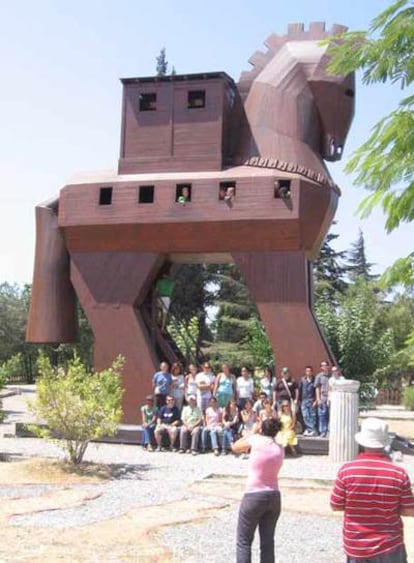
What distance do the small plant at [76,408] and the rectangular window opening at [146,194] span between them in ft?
16.5

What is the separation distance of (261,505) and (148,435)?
27.6ft

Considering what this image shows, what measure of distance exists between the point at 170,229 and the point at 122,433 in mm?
4247

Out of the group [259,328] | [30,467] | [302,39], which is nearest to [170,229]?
[302,39]

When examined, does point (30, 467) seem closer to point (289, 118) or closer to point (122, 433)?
point (122, 433)

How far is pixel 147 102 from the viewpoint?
52.7 ft

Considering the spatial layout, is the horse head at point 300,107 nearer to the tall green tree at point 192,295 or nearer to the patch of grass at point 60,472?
the patch of grass at point 60,472

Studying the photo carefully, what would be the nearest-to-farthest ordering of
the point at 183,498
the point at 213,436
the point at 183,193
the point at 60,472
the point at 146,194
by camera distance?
the point at 183,498
the point at 60,472
the point at 213,436
the point at 183,193
the point at 146,194

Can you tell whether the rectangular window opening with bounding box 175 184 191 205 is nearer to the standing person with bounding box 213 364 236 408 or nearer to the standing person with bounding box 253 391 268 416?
the standing person with bounding box 213 364 236 408

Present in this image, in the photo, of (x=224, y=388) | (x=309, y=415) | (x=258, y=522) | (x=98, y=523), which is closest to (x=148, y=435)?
(x=224, y=388)

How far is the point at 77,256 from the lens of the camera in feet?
51.8

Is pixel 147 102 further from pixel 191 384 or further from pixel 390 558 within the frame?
pixel 390 558

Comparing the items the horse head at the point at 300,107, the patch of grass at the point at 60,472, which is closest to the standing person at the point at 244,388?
the patch of grass at the point at 60,472

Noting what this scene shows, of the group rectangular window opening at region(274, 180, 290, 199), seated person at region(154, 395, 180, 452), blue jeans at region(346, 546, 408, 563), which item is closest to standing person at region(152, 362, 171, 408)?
seated person at region(154, 395, 180, 452)

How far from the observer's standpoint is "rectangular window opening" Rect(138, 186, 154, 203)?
50.6 ft
